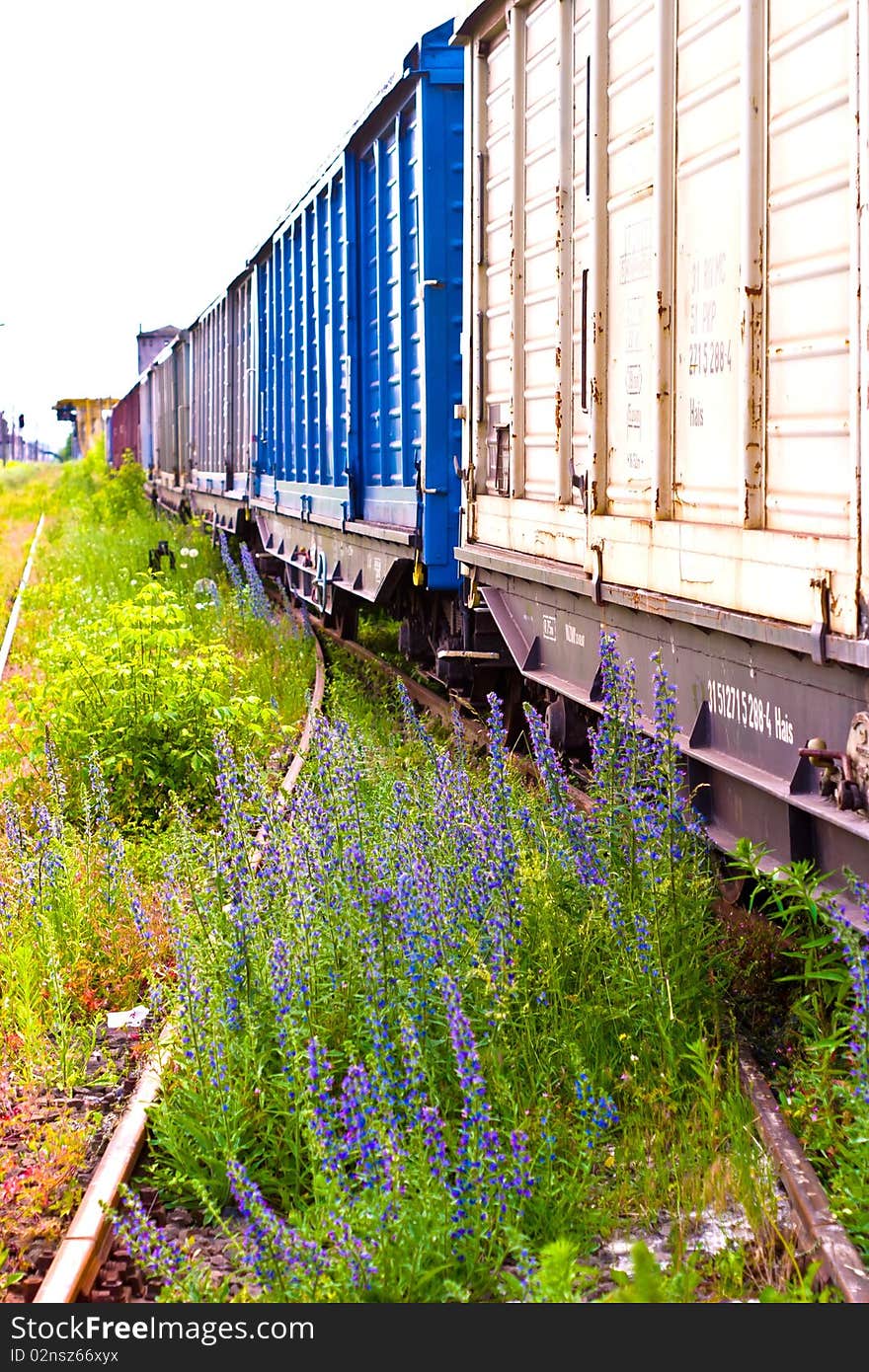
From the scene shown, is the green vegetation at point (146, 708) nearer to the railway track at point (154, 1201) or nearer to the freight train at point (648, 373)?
the freight train at point (648, 373)

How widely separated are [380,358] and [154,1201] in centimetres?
756

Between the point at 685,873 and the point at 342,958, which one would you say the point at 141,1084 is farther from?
the point at 685,873

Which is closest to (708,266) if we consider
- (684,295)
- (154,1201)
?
(684,295)

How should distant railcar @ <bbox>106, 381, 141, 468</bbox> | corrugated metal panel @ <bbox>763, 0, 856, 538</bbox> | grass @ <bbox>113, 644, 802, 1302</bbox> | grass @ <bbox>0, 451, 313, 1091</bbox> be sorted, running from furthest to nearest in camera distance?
distant railcar @ <bbox>106, 381, 141, 468</bbox>, grass @ <bbox>0, 451, 313, 1091</bbox>, corrugated metal panel @ <bbox>763, 0, 856, 538</bbox>, grass @ <bbox>113, 644, 802, 1302</bbox>

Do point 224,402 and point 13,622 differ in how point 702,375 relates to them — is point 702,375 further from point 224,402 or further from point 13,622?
point 224,402

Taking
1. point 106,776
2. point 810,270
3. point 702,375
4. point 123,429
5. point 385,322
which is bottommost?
point 106,776

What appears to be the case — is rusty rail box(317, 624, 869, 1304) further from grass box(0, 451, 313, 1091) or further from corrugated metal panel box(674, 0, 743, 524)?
grass box(0, 451, 313, 1091)

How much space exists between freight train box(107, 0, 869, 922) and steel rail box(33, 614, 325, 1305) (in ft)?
6.66

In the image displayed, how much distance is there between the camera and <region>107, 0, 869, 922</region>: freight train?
4086mm

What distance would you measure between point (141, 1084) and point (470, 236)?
4.98 metres

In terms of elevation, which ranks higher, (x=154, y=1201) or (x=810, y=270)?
(x=810, y=270)

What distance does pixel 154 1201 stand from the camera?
13.3 feet

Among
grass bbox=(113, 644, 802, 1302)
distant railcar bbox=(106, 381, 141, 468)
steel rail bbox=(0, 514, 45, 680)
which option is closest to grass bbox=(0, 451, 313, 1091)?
steel rail bbox=(0, 514, 45, 680)
